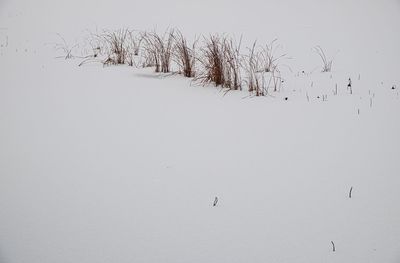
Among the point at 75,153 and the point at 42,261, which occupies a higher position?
the point at 75,153

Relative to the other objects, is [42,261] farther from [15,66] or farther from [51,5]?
[51,5]

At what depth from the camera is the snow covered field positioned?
1195mm

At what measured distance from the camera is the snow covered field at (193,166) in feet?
3.92

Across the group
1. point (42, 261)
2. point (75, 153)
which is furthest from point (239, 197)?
point (75, 153)

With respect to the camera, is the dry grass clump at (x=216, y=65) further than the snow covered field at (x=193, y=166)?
Yes

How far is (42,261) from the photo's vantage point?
1.12 metres

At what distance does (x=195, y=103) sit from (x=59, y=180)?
54.8 inches

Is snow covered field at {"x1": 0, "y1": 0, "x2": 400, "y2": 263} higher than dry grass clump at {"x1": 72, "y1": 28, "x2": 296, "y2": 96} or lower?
lower

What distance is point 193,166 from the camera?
1.72m

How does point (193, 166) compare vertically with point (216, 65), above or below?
below

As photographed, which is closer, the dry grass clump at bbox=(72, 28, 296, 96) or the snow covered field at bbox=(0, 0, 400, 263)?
the snow covered field at bbox=(0, 0, 400, 263)

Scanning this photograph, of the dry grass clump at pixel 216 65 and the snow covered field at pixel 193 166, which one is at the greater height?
the dry grass clump at pixel 216 65

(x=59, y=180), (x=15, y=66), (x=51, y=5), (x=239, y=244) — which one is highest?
(x=51, y=5)

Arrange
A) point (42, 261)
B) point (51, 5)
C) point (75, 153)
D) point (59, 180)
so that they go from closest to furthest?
point (42, 261) → point (59, 180) → point (75, 153) → point (51, 5)
